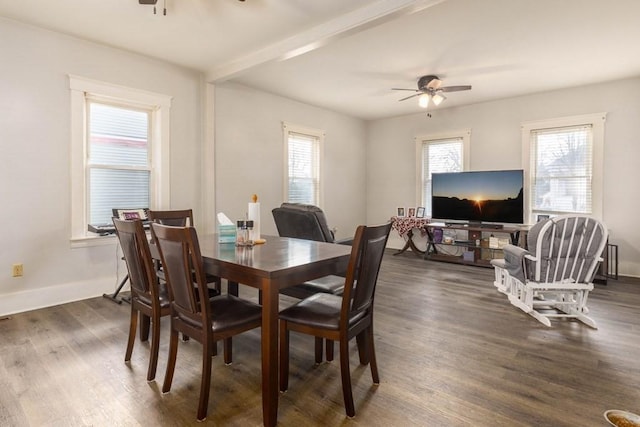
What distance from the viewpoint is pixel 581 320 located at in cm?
304

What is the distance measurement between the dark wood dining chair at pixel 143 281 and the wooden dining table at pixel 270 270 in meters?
0.33

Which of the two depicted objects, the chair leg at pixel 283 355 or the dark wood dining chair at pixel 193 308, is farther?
the chair leg at pixel 283 355

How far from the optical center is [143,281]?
2086 mm

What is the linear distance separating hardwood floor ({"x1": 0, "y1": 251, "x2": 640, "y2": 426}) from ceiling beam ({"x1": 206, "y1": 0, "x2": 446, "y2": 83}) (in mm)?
2599

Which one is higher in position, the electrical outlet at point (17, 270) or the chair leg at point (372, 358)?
the electrical outlet at point (17, 270)

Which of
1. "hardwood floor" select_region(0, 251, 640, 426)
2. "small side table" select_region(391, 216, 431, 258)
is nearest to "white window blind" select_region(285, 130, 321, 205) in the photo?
"small side table" select_region(391, 216, 431, 258)

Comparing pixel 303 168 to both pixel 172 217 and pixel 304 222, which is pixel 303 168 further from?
pixel 172 217

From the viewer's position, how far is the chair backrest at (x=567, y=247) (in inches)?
116

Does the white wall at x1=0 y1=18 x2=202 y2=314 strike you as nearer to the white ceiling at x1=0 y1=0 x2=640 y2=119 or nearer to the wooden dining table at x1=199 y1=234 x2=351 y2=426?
the white ceiling at x1=0 y1=0 x2=640 y2=119

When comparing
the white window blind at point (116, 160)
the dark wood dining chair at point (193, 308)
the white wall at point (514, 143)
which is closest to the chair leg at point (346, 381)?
the dark wood dining chair at point (193, 308)

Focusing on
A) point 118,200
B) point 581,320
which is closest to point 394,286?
point 581,320

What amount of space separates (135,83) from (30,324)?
266 cm

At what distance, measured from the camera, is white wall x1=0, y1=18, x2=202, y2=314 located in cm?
314

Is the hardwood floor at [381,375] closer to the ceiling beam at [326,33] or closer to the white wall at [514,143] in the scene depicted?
the white wall at [514,143]
